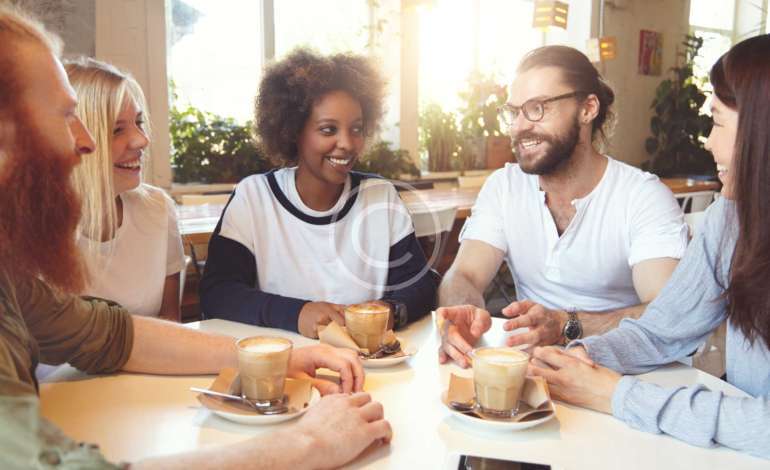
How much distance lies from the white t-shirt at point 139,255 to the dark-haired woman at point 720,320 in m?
1.12

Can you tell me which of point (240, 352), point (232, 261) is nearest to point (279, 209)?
point (232, 261)

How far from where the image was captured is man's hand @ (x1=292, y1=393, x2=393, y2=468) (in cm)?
96

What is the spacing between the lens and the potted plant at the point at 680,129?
7574mm

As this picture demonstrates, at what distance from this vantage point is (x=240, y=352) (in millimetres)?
1149

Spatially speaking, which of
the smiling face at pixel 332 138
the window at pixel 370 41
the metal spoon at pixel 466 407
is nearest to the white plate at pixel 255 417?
the metal spoon at pixel 466 407

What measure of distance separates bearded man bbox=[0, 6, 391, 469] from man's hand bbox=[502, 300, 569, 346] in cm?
44

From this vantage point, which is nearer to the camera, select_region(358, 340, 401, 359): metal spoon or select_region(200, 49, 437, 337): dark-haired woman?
select_region(358, 340, 401, 359): metal spoon

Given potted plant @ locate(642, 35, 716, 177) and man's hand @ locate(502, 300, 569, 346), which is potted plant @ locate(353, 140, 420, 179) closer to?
potted plant @ locate(642, 35, 716, 177)

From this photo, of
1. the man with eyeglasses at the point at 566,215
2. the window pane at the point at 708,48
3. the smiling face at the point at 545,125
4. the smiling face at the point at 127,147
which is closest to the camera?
the smiling face at the point at 127,147

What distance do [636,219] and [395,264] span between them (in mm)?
738

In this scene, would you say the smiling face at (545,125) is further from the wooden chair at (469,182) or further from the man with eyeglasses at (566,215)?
the wooden chair at (469,182)

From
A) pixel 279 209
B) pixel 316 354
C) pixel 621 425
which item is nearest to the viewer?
pixel 621 425

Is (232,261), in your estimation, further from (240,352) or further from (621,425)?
(621,425)

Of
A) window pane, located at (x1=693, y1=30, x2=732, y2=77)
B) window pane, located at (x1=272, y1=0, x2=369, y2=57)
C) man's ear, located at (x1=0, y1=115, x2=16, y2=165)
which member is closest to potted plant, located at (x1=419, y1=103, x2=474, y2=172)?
window pane, located at (x1=272, y1=0, x2=369, y2=57)
